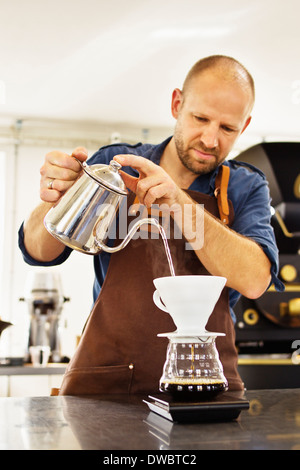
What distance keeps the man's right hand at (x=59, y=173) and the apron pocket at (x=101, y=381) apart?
0.44 meters

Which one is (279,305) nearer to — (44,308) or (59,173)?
(44,308)

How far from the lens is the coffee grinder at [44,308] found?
12.6 ft

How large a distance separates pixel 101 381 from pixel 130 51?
3.03 metres

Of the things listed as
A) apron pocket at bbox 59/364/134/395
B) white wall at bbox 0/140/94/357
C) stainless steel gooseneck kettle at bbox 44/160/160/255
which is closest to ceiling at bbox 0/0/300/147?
white wall at bbox 0/140/94/357

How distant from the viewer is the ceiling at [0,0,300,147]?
328 centimetres

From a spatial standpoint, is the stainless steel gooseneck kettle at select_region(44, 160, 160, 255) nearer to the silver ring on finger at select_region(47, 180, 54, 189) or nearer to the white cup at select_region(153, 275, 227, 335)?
the silver ring on finger at select_region(47, 180, 54, 189)

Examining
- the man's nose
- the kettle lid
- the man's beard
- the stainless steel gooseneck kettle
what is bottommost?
the stainless steel gooseneck kettle

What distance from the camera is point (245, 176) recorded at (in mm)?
1729

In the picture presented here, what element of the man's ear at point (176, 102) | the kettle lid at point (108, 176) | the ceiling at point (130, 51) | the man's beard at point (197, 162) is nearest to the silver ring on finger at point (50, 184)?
the kettle lid at point (108, 176)

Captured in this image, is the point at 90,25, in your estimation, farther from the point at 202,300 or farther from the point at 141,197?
the point at 202,300

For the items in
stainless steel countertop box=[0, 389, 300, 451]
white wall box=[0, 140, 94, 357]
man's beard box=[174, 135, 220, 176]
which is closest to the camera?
stainless steel countertop box=[0, 389, 300, 451]

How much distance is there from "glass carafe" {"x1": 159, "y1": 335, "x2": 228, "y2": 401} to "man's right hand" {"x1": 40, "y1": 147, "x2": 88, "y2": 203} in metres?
0.48

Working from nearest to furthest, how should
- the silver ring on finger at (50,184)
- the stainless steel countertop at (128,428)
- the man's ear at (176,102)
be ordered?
1. the stainless steel countertop at (128,428)
2. the silver ring on finger at (50,184)
3. the man's ear at (176,102)

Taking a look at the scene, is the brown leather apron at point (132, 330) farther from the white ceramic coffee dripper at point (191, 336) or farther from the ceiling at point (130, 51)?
the ceiling at point (130, 51)
